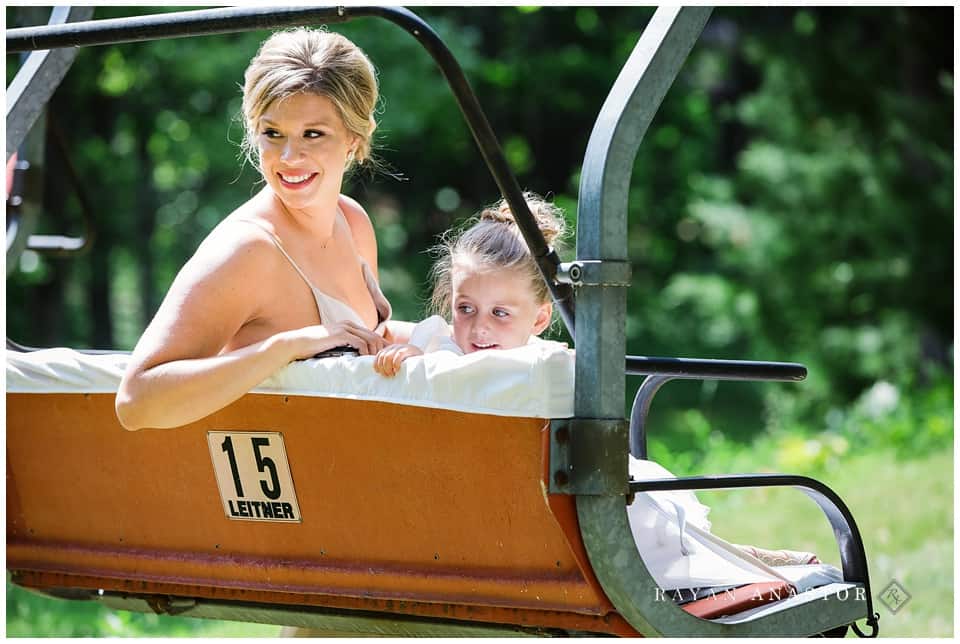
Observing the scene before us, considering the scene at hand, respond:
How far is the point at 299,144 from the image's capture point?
254cm

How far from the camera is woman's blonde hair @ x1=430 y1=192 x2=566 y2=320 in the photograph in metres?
2.71

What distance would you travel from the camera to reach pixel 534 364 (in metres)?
1.97

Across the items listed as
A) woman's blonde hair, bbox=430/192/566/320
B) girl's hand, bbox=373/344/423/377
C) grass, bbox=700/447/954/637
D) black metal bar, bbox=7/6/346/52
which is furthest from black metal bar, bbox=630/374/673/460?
grass, bbox=700/447/954/637

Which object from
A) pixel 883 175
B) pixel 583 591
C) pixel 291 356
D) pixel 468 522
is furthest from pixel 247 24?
pixel 883 175

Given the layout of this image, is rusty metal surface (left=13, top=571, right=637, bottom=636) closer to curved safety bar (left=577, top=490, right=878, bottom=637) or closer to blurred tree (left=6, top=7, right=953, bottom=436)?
curved safety bar (left=577, top=490, right=878, bottom=637)

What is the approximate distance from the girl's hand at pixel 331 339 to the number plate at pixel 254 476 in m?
0.19

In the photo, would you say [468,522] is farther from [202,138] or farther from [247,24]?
[202,138]

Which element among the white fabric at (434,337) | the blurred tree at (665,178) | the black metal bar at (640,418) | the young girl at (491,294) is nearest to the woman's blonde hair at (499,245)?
the young girl at (491,294)

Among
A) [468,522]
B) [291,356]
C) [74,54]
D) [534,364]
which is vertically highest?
[74,54]

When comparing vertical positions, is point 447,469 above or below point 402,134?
below

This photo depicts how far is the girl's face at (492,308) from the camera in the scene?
268 cm

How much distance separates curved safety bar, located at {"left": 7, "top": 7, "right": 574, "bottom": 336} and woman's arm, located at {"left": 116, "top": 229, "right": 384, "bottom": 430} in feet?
1.23

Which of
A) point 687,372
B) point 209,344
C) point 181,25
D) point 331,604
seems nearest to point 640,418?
point 687,372

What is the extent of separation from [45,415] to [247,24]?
97cm
